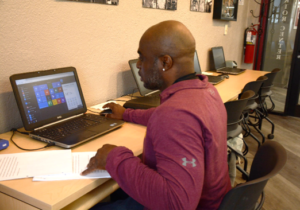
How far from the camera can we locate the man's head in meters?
0.86

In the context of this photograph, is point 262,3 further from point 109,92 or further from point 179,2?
point 109,92

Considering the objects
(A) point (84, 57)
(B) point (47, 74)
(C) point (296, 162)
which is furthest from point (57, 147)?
(C) point (296, 162)

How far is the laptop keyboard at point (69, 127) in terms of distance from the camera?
1146 millimetres

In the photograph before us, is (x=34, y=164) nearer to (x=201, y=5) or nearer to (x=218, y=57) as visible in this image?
(x=201, y=5)

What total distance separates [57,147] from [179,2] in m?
1.90

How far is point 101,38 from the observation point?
1692 millimetres

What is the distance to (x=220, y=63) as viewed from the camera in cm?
313

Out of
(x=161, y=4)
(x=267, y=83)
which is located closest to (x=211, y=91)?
(x=161, y=4)

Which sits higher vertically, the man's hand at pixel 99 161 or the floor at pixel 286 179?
the man's hand at pixel 99 161

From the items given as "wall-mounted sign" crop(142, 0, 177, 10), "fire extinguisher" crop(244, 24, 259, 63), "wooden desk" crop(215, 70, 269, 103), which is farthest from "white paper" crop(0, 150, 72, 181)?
"fire extinguisher" crop(244, 24, 259, 63)

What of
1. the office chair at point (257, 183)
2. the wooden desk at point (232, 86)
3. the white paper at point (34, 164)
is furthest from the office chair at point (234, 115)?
the white paper at point (34, 164)

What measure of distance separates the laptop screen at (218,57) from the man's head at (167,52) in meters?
2.25

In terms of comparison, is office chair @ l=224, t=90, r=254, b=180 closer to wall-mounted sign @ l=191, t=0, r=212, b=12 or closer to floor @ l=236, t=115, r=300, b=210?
floor @ l=236, t=115, r=300, b=210

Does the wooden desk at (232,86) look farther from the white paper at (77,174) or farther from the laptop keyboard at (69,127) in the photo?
the white paper at (77,174)
